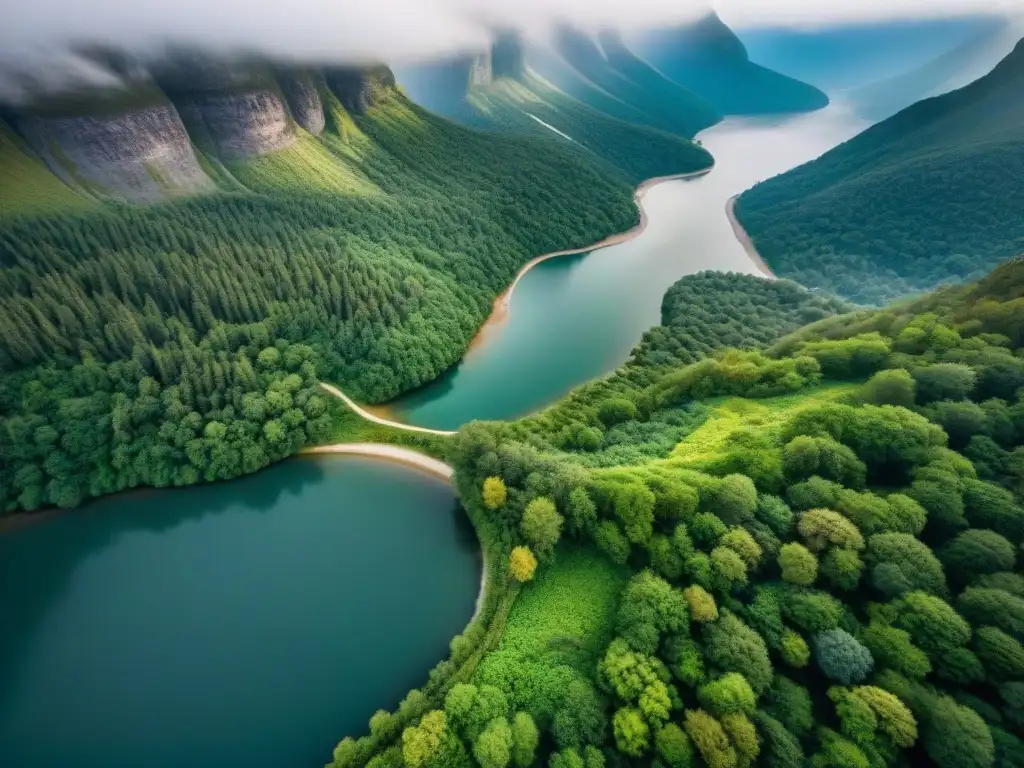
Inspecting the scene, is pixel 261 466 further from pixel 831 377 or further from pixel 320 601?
pixel 831 377

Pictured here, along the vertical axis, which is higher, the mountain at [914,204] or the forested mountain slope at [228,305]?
the mountain at [914,204]

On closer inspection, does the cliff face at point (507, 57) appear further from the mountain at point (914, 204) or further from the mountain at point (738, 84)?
the mountain at point (914, 204)

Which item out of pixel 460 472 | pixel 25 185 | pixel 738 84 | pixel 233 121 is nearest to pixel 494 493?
pixel 460 472

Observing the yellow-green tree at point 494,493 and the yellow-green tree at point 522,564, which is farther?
the yellow-green tree at point 494,493

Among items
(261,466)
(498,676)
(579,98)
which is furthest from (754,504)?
(579,98)

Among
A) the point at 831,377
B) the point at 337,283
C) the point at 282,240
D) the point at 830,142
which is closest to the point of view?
the point at 831,377

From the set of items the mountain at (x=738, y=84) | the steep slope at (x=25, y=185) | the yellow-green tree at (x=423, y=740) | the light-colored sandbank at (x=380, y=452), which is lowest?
the light-colored sandbank at (x=380, y=452)

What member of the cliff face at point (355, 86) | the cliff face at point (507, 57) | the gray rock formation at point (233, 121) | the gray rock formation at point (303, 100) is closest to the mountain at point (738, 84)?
the cliff face at point (507, 57)
